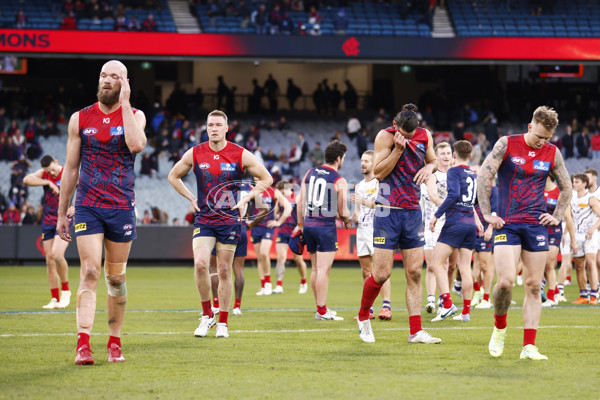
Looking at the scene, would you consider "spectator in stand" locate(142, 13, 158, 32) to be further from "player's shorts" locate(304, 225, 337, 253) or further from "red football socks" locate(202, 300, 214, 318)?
"red football socks" locate(202, 300, 214, 318)

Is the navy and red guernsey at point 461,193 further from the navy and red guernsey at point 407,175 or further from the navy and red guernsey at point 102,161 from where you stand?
the navy and red guernsey at point 102,161

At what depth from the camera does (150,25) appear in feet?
118

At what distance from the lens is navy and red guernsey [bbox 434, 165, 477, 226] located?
42.4 ft

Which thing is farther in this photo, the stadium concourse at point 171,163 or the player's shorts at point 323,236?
the stadium concourse at point 171,163

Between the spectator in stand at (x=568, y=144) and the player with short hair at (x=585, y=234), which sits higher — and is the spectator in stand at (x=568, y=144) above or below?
above

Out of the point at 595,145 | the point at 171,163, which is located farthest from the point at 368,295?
the point at 595,145

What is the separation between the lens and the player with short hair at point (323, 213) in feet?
42.8

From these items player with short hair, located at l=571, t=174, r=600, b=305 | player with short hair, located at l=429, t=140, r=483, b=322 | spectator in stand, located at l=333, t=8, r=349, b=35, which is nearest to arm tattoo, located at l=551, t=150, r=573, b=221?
player with short hair, located at l=429, t=140, r=483, b=322

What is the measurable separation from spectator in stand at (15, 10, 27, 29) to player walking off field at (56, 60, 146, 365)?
93.1ft

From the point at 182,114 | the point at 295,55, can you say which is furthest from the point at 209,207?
the point at 182,114

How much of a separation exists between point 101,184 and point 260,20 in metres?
29.3

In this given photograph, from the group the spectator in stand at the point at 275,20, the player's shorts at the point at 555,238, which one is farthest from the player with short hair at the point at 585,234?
the spectator in stand at the point at 275,20

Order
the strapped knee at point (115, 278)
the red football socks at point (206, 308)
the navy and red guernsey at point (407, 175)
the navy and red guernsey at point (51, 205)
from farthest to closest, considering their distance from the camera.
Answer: the navy and red guernsey at point (51, 205), the red football socks at point (206, 308), the navy and red guernsey at point (407, 175), the strapped knee at point (115, 278)

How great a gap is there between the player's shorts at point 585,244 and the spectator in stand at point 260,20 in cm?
2180
